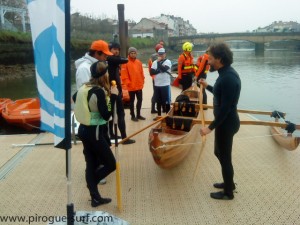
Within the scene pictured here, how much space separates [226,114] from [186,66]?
4305 millimetres

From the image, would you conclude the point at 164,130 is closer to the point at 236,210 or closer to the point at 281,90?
the point at 236,210

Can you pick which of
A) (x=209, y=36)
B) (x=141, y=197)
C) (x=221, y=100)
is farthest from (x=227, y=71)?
(x=209, y=36)

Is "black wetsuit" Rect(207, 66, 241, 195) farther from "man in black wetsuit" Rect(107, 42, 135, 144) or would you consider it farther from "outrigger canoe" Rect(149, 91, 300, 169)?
"man in black wetsuit" Rect(107, 42, 135, 144)

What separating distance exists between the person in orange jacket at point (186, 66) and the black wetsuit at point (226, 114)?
3975 millimetres

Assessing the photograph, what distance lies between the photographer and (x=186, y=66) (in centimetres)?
743

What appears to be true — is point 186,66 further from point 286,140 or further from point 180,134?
point 286,140

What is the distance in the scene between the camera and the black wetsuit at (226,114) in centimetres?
323

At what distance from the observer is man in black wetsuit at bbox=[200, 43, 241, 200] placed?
3.23 meters

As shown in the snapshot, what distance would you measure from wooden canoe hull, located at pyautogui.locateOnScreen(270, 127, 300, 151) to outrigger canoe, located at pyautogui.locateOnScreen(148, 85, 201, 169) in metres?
1.26

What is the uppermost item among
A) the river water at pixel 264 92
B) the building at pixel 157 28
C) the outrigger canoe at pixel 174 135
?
the building at pixel 157 28

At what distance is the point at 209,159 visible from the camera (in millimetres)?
4891

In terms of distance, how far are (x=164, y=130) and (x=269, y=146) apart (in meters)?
1.74

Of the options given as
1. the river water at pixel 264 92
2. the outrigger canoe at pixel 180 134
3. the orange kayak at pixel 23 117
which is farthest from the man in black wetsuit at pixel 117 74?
the river water at pixel 264 92

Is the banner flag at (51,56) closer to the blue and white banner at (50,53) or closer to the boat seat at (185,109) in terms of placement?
the blue and white banner at (50,53)
